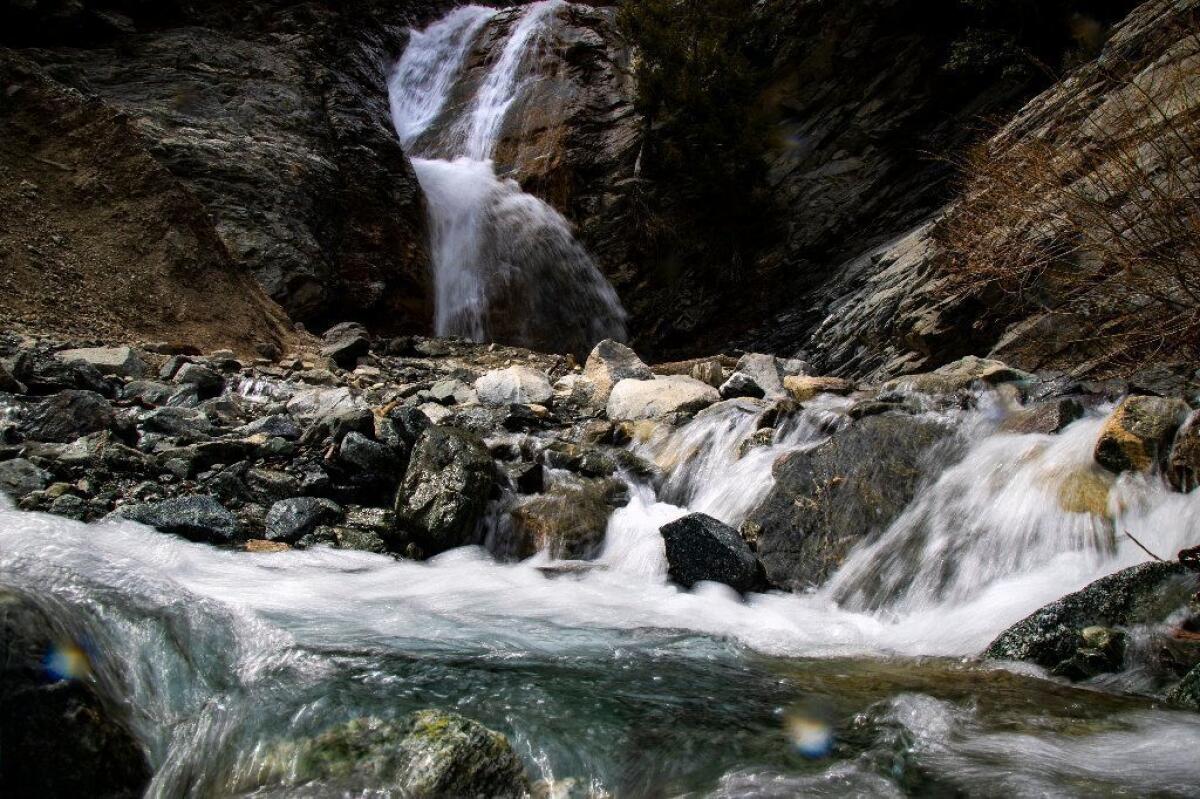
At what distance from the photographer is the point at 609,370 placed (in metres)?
10.3

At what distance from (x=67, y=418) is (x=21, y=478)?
3.63 ft

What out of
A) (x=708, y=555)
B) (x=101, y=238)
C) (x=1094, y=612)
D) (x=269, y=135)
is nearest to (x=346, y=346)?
(x=101, y=238)

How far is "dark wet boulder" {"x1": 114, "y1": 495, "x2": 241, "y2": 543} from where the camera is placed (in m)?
4.67

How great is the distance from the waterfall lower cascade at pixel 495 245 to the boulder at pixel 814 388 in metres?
9.18

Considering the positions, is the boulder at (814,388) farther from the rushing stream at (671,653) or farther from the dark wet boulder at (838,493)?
the rushing stream at (671,653)

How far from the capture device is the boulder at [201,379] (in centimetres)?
786

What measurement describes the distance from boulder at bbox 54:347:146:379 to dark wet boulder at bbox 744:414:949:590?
22.9 feet

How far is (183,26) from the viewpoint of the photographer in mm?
16688

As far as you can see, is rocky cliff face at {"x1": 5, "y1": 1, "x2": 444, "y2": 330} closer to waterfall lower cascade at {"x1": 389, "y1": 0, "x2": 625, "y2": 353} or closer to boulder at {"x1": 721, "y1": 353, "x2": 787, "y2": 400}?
waterfall lower cascade at {"x1": 389, "y1": 0, "x2": 625, "y2": 353}

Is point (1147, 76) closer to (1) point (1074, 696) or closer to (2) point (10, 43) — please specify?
(1) point (1074, 696)

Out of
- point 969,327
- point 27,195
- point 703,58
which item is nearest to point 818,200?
point 703,58

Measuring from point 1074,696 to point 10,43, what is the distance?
2047 cm

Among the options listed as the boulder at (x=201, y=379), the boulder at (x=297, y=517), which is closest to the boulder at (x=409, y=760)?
the boulder at (x=297, y=517)

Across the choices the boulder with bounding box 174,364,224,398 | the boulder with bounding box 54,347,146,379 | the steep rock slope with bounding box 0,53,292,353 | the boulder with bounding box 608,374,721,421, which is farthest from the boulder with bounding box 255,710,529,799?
the steep rock slope with bounding box 0,53,292,353
